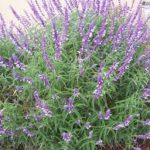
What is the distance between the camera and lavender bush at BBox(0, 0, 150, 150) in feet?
10.4

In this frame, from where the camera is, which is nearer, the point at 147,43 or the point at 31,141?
the point at 31,141

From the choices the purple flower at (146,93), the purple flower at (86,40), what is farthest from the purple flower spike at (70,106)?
the purple flower at (146,93)

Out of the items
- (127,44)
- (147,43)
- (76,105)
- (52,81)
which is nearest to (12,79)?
(52,81)

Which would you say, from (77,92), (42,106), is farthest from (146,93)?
(42,106)

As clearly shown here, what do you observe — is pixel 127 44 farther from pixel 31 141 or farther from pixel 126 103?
pixel 31 141

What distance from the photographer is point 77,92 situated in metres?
3.07

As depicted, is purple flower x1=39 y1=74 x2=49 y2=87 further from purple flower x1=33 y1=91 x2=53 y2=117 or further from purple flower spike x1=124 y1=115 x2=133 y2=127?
purple flower spike x1=124 y1=115 x2=133 y2=127

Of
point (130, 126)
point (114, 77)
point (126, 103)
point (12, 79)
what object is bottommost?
point (130, 126)

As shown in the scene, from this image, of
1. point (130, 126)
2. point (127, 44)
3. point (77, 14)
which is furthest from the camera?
point (77, 14)

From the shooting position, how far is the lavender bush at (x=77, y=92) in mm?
3166

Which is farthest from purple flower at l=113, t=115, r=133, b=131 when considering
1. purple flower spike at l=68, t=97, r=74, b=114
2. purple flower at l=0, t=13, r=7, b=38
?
purple flower at l=0, t=13, r=7, b=38

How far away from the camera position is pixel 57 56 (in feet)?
10.4

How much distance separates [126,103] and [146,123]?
23 cm

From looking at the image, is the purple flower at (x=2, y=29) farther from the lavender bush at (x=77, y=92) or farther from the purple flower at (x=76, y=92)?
the purple flower at (x=76, y=92)
